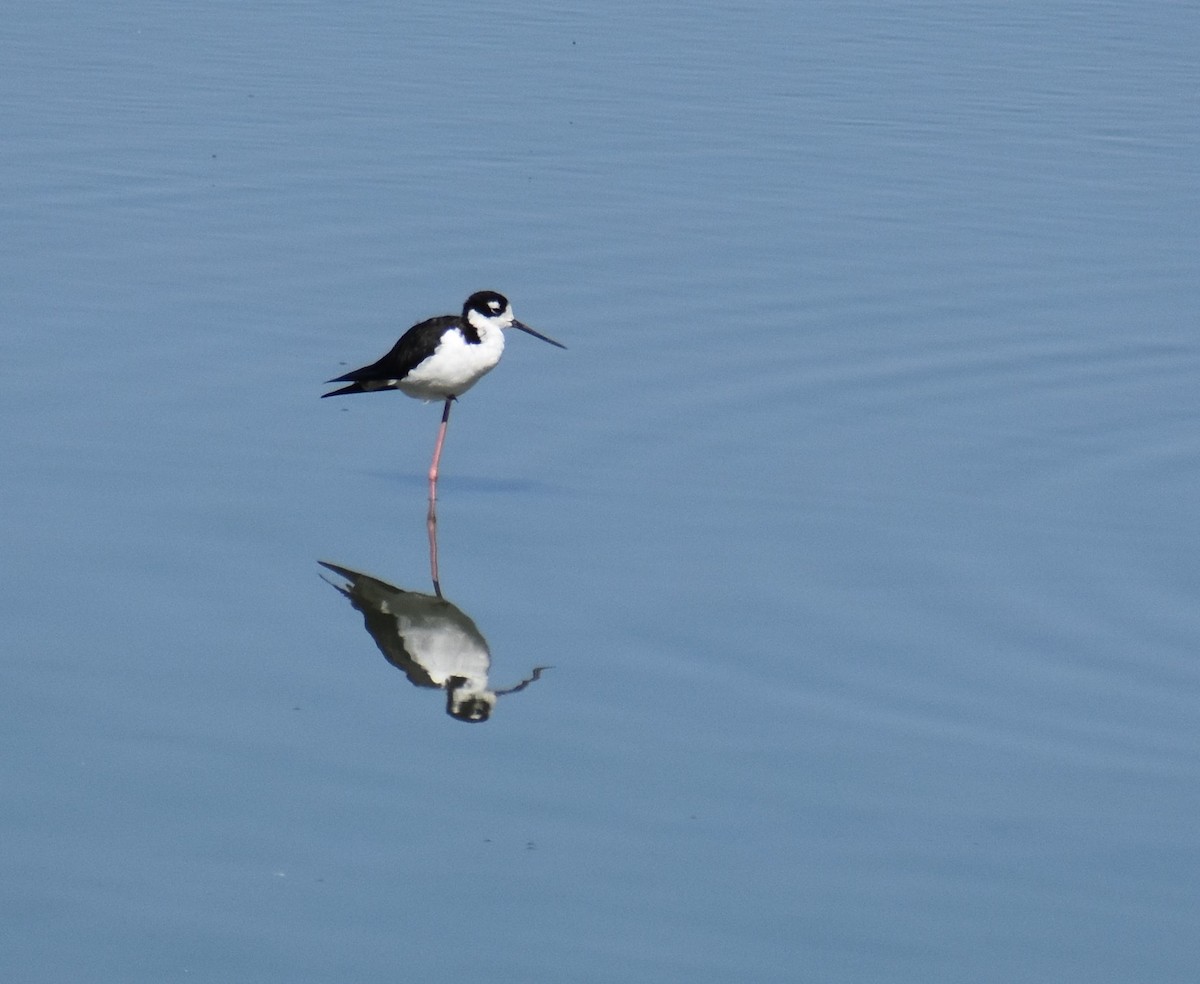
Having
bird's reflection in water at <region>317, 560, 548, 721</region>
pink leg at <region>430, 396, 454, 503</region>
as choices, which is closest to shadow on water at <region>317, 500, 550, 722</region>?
bird's reflection in water at <region>317, 560, 548, 721</region>

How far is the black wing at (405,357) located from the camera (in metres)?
9.40

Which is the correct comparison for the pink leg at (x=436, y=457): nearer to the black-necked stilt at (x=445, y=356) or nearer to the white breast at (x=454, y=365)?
the black-necked stilt at (x=445, y=356)

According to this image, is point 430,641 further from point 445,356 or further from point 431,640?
point 445,356

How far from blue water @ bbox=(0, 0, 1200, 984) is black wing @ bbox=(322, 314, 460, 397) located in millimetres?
324

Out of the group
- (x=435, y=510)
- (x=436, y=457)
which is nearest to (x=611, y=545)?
(x=435, y=510)

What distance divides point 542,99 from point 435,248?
5.49 m

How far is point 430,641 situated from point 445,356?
2.24 m

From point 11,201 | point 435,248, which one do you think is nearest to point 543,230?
point 435,248

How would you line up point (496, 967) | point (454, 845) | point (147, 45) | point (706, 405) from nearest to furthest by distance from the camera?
point (496, 967) < point (454, 845) < point (706, 405) < point (147, 45)

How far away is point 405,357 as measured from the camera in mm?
9438

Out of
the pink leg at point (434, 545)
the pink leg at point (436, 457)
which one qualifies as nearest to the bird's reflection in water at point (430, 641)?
the pink leg at point (434, 545)

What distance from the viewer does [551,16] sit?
928 inches

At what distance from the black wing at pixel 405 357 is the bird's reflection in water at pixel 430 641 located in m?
1.63

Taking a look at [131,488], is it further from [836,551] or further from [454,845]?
[454,845]
